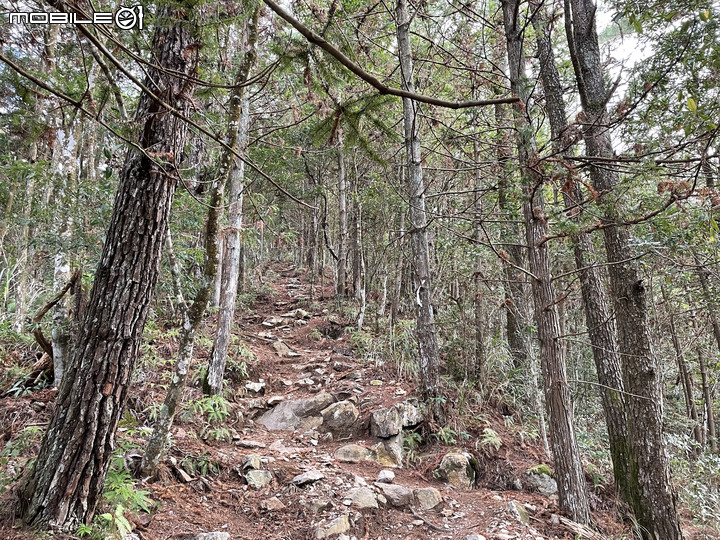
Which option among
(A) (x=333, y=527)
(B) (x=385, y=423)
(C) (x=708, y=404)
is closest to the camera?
(A) (x=333, y=527)

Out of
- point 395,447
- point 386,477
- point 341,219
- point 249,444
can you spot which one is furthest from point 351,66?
point 341,219

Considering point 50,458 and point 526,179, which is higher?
point 526,179

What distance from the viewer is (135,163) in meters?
2.95

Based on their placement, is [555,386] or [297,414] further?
[297,414]

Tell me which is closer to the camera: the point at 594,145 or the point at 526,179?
the point at 526,179

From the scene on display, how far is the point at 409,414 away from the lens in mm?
5496

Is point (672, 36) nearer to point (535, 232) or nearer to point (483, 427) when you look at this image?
point (535, 232)

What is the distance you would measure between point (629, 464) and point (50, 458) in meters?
5.93

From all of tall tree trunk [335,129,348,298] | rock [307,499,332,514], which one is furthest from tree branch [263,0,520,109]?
tall tree trunk [335,129,348,298]

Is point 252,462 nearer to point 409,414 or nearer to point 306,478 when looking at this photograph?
point 306,478

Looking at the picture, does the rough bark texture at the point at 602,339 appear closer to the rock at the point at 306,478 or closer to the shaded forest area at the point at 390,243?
the shaded forest area at the point at 390,243

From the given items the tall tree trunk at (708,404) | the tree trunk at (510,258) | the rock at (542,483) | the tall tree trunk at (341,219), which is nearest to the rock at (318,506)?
the rock at (542,483)

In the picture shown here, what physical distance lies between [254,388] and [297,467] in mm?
2481

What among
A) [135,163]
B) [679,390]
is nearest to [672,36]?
[135,163]
